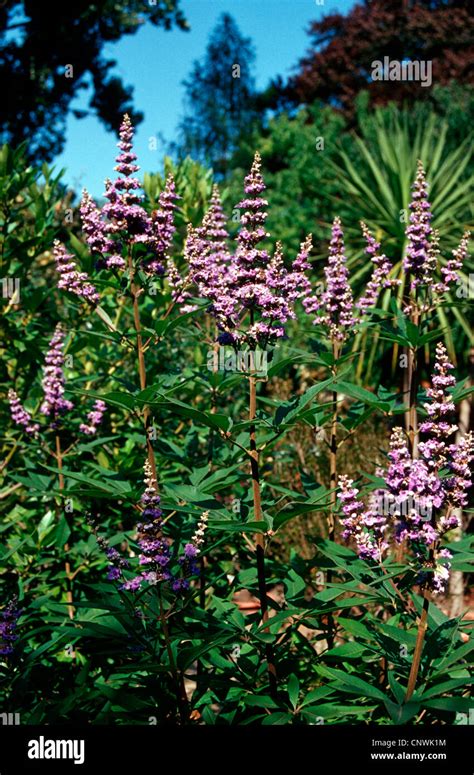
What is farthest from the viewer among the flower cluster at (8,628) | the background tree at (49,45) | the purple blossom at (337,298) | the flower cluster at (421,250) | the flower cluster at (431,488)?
Answer: the background tree at (49,45)

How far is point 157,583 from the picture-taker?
7.22ft

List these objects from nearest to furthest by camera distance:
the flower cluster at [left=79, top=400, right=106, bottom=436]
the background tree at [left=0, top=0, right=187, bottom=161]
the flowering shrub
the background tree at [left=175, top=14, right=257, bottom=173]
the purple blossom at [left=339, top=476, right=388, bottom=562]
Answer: the flowering shrub
the purple blossom at [left=339, top=476, right=388, bottom=562]
the flower cluster at [left=79, top=400, right=106, bottom=436]
the background tree at [left=0, top=0, right=187, bottom=161]
the background tree at [left=175, top=14, right=257, bottom=173]

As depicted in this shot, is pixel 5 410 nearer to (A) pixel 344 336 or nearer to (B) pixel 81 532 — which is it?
(B) pixel 81 532

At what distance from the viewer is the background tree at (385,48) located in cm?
2022

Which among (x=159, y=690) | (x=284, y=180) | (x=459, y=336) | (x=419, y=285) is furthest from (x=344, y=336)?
(x=284, y=180)

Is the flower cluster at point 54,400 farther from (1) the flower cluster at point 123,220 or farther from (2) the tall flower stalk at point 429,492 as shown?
(2) the tall flower stalk at point 429,492

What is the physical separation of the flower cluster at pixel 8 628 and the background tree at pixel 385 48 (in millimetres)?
19917

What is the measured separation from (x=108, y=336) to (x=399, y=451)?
1051 millimetres

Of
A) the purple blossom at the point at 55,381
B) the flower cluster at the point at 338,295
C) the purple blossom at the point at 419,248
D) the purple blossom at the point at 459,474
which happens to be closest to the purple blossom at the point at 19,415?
the purple blossom at the point at 55,381

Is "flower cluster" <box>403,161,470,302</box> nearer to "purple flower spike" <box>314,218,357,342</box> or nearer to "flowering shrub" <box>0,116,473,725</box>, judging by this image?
"flowering shrub" <box>0,116,473,725</box>

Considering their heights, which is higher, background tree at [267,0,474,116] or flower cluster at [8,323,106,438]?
background tree at [267,0,474,116]

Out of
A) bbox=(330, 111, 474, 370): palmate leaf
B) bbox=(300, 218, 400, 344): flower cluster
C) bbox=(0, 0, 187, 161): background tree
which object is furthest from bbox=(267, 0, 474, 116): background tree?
bbox=(300, 218, 400, 344): flower cluster

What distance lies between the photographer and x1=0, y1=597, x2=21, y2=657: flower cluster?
2.50 m

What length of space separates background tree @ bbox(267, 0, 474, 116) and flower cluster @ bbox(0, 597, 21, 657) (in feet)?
65.3
